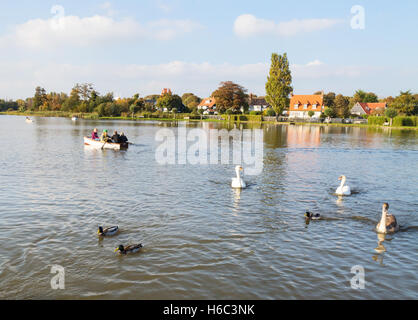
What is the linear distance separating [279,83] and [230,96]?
3077 cm

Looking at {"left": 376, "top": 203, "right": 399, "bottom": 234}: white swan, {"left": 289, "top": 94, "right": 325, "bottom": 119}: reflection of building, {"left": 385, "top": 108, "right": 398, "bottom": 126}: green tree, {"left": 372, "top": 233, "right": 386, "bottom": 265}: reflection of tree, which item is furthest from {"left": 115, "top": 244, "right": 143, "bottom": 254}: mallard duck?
{"left": 289, "top": 94, "right": 325, "bottom": 119}: reflection of building

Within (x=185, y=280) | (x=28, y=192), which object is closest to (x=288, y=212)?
(x=185, y=280)

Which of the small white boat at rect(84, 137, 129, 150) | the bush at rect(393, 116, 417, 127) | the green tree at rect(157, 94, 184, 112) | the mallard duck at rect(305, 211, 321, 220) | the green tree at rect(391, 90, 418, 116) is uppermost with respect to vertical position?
the green tree at rect(157, 94, 184, 112)

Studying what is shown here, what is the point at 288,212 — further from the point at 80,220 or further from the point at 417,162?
the point at 417,162

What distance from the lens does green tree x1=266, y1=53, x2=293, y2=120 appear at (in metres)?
109

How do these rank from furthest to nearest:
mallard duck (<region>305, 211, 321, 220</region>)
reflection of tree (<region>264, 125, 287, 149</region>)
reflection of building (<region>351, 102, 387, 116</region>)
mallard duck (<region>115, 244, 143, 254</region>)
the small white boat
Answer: reflection of building (<region>351, 102, 387, 116</region>), reflection of tree (<region>264, 125, 287, 149</region>), the small white boat, mallard duck (<region>305, 211, 321, 220</region>), mallard duck (<region>115, 244, 143, 254</region>)

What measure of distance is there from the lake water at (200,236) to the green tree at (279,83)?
8826 cm

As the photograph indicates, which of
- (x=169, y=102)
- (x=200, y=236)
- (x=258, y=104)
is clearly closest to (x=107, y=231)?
(x=200, y=236)

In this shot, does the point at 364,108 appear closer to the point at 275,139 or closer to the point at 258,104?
the point at 258,104

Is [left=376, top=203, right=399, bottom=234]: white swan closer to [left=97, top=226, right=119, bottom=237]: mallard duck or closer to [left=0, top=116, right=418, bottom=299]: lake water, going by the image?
[left=0, top=116, right=418, bottom=299]: lake water

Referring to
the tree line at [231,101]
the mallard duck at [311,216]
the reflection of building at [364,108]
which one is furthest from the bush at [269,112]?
the mallard duck at [311,216]

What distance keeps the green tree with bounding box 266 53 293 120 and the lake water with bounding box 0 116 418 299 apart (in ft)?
290

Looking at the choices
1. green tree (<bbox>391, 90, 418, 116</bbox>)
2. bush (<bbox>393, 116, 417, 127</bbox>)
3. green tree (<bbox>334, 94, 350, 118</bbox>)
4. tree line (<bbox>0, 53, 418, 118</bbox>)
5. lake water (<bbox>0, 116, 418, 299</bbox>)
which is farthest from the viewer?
green tree (<bbox>334, 94, 350, 118</bbox>)
